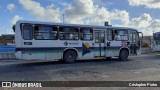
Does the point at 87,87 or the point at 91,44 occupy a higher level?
the point at 91,44

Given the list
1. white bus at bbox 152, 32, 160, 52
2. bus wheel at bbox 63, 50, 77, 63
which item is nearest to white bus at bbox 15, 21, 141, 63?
bus wheel at bbox 63, 50, 77, 63

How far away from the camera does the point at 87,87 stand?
916 cm

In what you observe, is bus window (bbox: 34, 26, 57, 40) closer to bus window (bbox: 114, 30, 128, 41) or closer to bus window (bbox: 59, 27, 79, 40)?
bus window (bbox: 59, 27, 79, 40)

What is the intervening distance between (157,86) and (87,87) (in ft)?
8.12

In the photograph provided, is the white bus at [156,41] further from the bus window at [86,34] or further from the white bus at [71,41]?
the bus window at [86,34]

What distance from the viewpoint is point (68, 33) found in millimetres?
17828

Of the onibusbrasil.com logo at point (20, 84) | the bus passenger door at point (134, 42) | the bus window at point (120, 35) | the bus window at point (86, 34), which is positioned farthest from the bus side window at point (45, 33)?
the bus passenger door at point (134, 42)

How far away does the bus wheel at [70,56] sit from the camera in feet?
57.9

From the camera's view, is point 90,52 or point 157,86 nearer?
point 157,86

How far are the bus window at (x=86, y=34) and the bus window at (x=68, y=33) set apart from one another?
1.46 ft

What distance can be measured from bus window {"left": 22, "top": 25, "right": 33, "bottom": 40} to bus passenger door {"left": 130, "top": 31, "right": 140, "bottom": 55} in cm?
868

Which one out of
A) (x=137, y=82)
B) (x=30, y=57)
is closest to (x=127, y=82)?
(x=137, y=82)

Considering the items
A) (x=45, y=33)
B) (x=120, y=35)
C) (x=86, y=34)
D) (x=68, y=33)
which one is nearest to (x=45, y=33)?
(x=45, y=33)

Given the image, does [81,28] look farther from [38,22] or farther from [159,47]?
[159,47]
